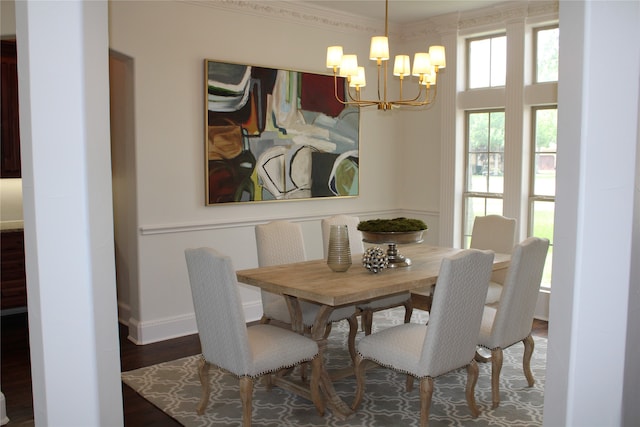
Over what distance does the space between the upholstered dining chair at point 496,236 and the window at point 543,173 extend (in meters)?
0.88

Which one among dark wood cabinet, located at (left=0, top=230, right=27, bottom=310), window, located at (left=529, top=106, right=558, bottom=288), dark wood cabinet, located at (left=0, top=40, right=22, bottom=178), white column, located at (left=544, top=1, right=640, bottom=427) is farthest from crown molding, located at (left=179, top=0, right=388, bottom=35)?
white column, located at (left=544, top=1, right=640, bottom=427)

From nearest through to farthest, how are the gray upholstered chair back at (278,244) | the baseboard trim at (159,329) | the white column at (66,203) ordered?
the white column at (66,203), the gray upholstered chair back at (278,244), the baseboard trim at (159,329)

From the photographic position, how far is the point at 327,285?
3.36 metres

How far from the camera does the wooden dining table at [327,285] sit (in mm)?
3227

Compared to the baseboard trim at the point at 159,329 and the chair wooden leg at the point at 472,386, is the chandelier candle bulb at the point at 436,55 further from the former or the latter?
the baseboard trim at the point at 159,329

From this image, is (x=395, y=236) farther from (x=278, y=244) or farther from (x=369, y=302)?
(x=278, y=244)

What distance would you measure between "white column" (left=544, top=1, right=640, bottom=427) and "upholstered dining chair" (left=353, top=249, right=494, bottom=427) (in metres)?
1.27

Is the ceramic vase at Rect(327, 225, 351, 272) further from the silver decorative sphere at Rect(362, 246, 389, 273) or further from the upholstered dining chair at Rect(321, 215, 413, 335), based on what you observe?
the upholstered dining chair at Rect(321, 215, 413, 335)

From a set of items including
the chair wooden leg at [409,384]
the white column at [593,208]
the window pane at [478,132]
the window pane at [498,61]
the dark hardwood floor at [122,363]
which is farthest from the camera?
the window pane at [478,132]

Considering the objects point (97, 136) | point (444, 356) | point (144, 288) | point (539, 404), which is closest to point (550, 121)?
point (539, 404)

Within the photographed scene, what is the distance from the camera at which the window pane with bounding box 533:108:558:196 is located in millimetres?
5441

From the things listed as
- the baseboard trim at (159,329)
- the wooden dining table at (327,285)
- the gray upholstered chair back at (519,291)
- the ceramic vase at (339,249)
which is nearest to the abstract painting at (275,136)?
the baseboard trim at (159,329)

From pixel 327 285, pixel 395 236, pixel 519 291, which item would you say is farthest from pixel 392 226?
pixel 519 291

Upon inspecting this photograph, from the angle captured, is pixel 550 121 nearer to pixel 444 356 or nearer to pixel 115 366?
pixel 444 356
